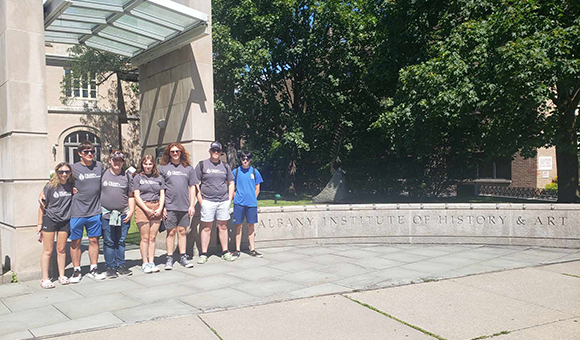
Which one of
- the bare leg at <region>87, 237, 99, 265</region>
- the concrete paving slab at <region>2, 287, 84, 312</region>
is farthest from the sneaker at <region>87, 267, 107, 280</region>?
the concrete paving slab at <region>2, 287, 84, 312</region>

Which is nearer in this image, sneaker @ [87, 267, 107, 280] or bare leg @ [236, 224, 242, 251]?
sneaker @ [87, 267, 107, 280]

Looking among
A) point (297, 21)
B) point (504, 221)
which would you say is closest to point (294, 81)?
point (297, 21)

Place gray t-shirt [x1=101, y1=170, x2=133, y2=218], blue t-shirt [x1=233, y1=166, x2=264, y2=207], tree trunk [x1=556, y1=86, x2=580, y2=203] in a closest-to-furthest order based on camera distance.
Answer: gray t-shirt [x1=101, y1=170, x2=133, y2=218] → blue t-shirt [x1=233, y1=166, x2=264, y2=207] → tree trunk [x1=556, y1=86, x2=580, y2=203]

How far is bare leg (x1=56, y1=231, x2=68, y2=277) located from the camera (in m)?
6.20

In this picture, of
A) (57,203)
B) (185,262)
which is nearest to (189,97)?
(185,262)

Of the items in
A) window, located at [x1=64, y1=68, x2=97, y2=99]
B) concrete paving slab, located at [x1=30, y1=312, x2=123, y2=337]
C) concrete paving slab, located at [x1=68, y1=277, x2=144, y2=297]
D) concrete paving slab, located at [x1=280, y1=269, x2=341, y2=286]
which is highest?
window, located at [x1=64, y1=68, x2=97, y2=99]

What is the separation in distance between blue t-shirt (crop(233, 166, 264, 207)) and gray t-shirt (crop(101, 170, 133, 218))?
195 cm

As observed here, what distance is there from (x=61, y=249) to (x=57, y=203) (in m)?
0.66

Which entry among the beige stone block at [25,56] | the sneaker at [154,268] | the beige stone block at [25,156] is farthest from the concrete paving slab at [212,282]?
→ the beige stone block at [25,56]

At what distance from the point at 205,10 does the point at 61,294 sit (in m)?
5.54

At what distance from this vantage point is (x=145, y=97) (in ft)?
32.3

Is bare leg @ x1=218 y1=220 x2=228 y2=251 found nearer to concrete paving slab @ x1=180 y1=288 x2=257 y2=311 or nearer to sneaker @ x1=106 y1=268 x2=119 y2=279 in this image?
sneaker @ x1=106 y1=268 x2=119 y2=279

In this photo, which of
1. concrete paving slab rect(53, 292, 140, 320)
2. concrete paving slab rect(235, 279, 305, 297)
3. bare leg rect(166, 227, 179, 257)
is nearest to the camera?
concrete paving slab rect(53, 292, 140, 320)

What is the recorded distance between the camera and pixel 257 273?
671 cm
